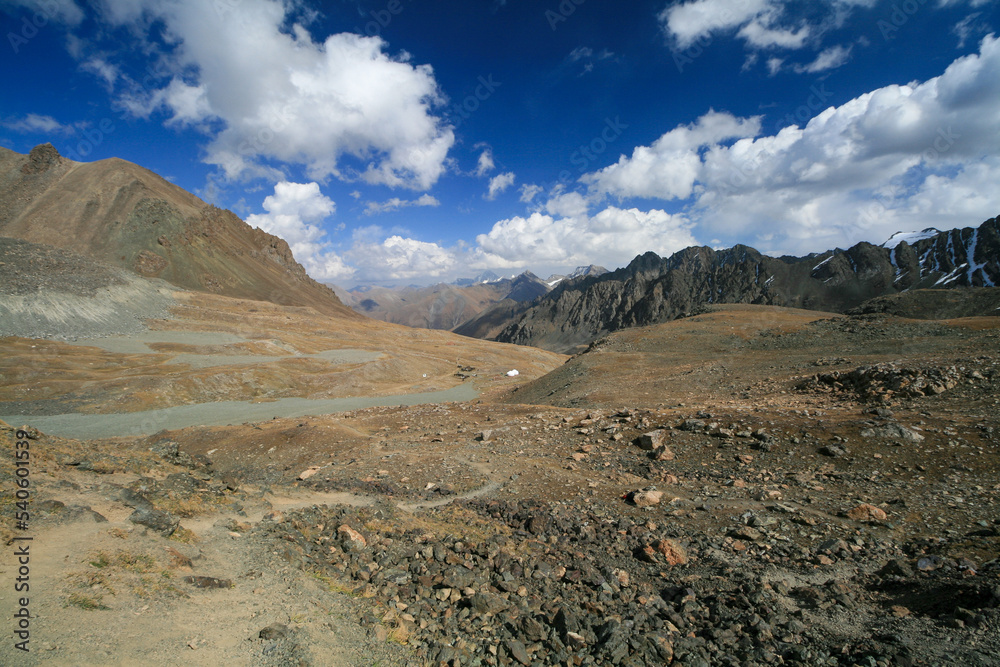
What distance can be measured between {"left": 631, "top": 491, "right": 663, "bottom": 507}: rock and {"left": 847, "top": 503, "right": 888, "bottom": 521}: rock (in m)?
5.03

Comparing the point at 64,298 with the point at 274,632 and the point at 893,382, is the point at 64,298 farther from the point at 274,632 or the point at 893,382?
the point at 893,382

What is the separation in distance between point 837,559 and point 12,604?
1549cm

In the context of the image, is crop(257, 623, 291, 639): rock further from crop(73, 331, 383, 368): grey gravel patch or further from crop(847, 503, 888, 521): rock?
crop(73, 331, 383, 368): grey gravel patch

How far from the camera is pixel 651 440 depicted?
18047 mm

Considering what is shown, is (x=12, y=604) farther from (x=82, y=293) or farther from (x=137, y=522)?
(x=82, y=293)

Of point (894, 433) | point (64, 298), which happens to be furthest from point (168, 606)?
point (64, 298)

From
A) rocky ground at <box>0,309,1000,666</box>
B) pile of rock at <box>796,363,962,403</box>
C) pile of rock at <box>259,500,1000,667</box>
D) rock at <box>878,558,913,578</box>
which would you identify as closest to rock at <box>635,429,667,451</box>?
rocky ground at <box>0,309,1000,666</box>

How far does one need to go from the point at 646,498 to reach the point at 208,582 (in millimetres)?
12062

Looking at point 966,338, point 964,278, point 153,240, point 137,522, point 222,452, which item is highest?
point 153,240

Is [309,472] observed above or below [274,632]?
below

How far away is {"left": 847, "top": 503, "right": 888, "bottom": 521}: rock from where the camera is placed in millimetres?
11000

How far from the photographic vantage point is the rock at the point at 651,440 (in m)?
17.9

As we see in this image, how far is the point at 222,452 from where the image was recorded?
24.7 m

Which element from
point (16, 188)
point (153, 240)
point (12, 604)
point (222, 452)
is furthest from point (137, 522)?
point (16, 188)
